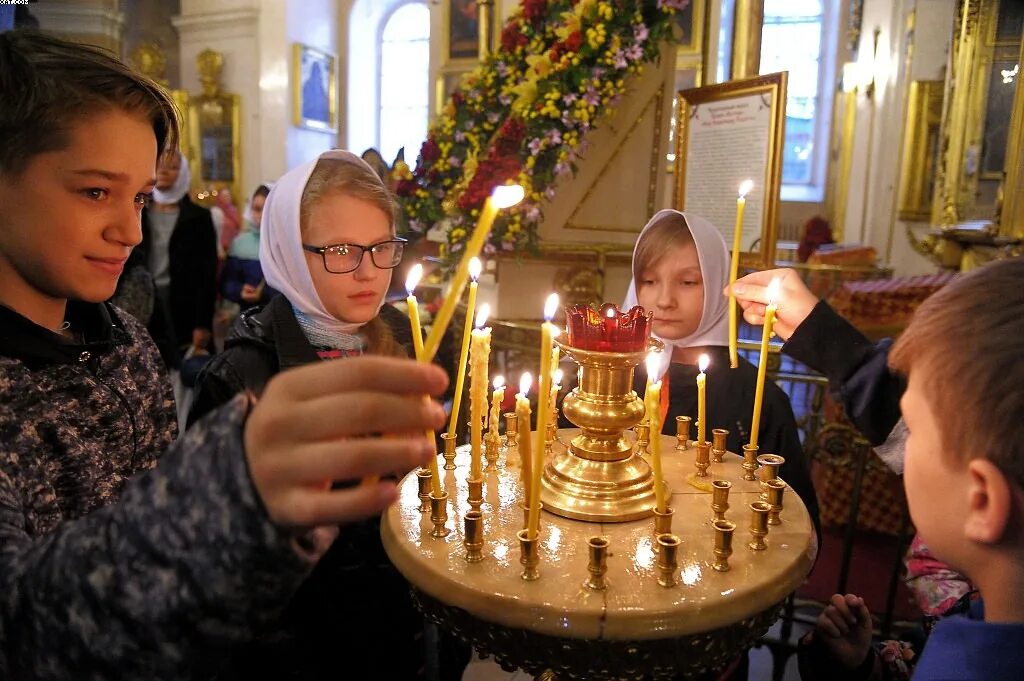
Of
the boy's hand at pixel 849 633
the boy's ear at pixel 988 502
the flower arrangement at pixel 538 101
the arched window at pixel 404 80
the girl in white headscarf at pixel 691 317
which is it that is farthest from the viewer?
the arched window at pixel 404 80

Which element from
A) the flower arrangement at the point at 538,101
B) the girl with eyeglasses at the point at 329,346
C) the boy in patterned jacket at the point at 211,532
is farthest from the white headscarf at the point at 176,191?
the boy in patterned jacket at the point at 211,532

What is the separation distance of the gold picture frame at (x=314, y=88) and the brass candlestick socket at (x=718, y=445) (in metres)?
11.5

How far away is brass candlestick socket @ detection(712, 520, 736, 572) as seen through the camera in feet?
3.58

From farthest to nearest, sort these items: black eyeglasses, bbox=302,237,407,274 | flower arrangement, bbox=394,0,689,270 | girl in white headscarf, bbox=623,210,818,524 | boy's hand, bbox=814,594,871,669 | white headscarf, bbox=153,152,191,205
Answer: white headscarf, bbox=153,152,191,205, flower arrangement, bbox=394,0,689,270, girl in white headscarf, bbox=623,210,818,524, black eyeglasses, bbox=302,237,407,274, boy's hand, bbox=814,594,871,669

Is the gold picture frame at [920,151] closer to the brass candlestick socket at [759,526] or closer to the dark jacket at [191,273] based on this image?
the dark jacket at [191,273]

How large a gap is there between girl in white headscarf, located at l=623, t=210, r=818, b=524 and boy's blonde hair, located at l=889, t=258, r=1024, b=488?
1.07 metres

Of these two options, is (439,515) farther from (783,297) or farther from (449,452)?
(783,297)

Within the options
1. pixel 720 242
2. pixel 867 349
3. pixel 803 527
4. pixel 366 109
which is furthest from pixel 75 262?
pixel 366 109

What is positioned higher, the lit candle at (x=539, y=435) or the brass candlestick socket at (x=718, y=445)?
the lit candle at (x=539, y=435)

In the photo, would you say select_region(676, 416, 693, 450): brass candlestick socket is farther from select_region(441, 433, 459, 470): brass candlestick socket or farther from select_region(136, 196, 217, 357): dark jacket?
select_region(136, 196, 217, 357): dark jacket

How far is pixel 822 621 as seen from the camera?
59.3 inches

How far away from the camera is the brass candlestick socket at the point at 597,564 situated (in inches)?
39.7

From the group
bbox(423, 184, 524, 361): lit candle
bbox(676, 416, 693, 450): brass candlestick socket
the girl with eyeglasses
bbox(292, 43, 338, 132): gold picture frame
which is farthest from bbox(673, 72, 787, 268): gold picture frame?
bbox(292, 43, 338, 132): gold picture frame

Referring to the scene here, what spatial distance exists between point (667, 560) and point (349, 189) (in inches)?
53.4
